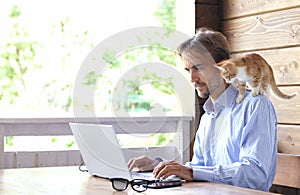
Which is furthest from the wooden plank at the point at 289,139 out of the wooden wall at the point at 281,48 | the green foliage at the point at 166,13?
the green foliage at the point at 166,13

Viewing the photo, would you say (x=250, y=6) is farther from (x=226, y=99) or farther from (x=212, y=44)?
(x=226, y=99)

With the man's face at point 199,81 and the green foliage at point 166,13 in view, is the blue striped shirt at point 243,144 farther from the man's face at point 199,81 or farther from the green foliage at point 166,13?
the green foliage at point 166,13

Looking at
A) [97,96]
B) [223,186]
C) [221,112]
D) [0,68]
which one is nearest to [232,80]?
[221,112]

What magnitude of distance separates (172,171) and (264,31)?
1100mm

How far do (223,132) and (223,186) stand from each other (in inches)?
16.8

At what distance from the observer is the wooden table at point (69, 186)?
7.16 ft

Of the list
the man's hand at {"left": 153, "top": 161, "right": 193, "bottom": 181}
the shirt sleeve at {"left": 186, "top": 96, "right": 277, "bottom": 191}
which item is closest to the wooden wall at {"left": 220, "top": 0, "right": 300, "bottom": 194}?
the shirt sleeve at {"left": 186, "top": 96, "right": 277, "bottom": 191}

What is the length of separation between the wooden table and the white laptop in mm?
50

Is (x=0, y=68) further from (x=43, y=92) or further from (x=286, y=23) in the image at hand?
(x=286, y=23)

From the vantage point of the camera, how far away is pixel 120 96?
212 inches

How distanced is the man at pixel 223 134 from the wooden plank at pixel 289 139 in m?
0.42

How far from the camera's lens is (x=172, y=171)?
2.38 meters

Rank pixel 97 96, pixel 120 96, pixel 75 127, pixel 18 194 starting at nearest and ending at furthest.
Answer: pixel 18 194 → pixel 75 127 → pixel 120 96 → pixel 97 96

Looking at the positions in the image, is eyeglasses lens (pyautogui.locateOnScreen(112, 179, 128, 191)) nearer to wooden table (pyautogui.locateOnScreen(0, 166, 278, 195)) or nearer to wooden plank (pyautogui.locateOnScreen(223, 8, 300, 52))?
wooden table (pyautogui.locateOnScreen(0, 166, 278, 195))
